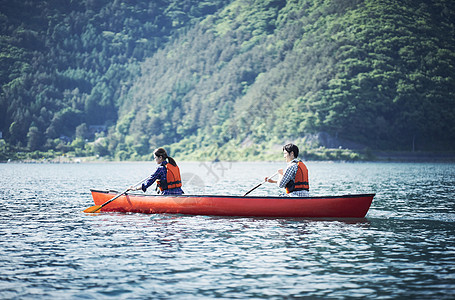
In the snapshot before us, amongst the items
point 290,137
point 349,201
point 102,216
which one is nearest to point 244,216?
point 349,201

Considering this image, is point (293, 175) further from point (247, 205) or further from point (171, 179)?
point (171, 179)

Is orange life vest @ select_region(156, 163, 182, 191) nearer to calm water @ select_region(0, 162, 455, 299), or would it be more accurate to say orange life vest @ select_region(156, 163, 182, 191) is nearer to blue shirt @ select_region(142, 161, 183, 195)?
blue shirt @ select_region(142, 161, 183, 195)

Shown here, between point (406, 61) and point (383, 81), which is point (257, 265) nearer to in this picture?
point (383, 81)

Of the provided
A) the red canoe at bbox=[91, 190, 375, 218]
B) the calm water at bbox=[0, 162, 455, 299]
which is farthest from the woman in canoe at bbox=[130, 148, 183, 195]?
the calm water at bbox=[0, 162, 455, 299]

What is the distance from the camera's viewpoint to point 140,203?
71.4ft

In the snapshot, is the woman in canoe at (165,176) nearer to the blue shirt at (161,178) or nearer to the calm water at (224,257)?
the blue shirt at (161,178)

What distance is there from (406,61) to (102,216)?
182m

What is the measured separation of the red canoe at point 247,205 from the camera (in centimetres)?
1930

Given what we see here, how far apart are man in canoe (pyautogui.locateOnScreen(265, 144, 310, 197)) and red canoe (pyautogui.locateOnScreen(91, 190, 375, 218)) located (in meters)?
0.51

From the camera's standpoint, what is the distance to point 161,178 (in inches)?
820

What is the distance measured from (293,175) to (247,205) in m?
2.08

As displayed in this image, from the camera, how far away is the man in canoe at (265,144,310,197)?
62.1ft

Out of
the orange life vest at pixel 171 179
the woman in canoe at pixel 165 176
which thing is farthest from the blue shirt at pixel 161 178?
the orange life vest at pixel 171 179

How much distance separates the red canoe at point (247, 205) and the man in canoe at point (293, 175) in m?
0.51
